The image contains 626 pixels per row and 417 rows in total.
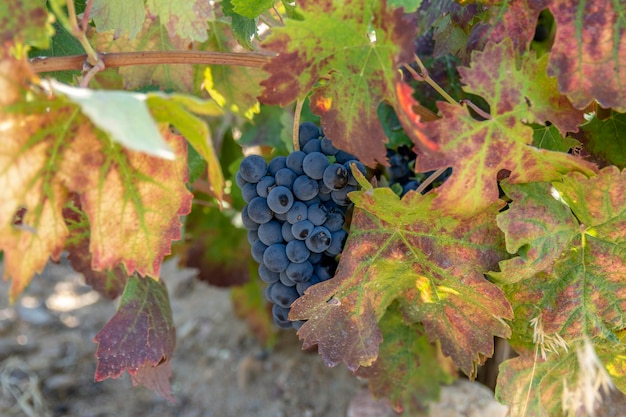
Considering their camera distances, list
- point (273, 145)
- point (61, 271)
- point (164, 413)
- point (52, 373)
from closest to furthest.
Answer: point (273, 145)
point (164, 413)
point (52, 373)
point (61, 271)

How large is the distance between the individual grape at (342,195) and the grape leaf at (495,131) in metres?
0.15

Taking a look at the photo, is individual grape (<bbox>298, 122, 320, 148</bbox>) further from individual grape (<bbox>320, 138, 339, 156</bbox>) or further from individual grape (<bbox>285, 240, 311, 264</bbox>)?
individual grape (<bbox>285, 240, 311, 264</bbox>)

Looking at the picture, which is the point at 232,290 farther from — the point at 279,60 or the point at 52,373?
the point at 279,60

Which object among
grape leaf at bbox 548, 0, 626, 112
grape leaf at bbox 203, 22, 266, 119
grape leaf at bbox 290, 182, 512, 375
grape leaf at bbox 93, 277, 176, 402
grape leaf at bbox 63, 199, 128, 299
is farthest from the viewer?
grape leaf at bbox 203, 22, 266, 119

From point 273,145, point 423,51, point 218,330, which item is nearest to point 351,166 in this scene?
point 423,51

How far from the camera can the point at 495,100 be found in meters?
0.86

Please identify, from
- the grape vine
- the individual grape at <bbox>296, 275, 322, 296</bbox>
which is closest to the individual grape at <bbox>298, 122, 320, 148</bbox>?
the grape vine

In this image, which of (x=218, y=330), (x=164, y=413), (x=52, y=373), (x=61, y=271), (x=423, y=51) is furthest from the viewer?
(x=61, y=271)

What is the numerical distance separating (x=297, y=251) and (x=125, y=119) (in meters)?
0.39

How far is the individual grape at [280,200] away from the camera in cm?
93

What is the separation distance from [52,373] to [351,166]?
1318mm

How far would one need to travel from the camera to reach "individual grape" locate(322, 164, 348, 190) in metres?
0.93

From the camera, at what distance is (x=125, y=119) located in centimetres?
62

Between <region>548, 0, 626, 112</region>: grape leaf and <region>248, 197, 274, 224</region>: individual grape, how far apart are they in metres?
0.42
